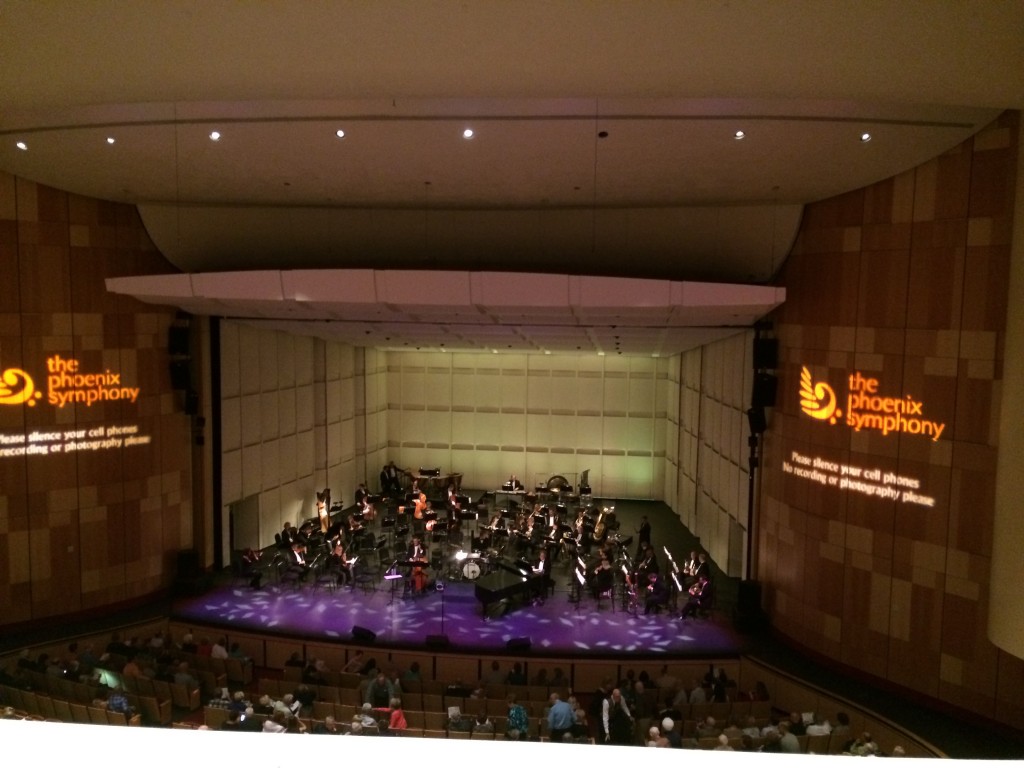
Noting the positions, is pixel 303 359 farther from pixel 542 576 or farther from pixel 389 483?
pixel 542 576

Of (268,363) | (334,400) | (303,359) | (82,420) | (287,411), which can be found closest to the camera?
(82,420)

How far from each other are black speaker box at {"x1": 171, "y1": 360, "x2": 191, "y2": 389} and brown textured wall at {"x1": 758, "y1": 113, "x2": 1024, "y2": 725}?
11.3 metres

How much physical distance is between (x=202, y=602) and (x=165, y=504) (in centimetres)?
209

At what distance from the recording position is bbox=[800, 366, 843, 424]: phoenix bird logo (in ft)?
36.7

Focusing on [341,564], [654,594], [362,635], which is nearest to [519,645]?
[362,635]

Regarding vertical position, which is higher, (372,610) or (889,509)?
(889,509)

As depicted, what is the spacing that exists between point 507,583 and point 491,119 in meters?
8.38

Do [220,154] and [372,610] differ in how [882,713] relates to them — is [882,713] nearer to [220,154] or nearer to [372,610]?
[372,610]

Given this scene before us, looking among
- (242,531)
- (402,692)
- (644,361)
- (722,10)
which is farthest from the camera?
(644,361)

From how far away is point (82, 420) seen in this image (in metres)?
12.8

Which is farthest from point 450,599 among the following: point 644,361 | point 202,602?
point 644,361

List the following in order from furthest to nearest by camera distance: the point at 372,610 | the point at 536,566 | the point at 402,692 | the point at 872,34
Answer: the point at 536,566 → the point at 372,610 → the point at 402,692 → the point at 872,34

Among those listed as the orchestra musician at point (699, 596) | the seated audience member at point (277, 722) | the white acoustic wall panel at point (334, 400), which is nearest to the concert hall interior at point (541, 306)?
the orchestra musician at point (699, 596)

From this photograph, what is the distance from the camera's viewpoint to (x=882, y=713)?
9617 millimetres
